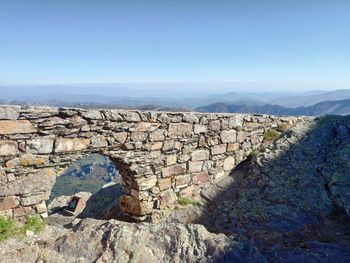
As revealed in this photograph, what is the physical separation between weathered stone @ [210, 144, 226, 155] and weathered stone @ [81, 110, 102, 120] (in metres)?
4.12

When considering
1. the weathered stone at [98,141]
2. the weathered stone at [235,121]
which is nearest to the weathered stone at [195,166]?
the weathered stone at [235,121]

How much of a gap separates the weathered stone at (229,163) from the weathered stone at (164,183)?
2.35m

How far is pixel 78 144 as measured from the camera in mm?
8047

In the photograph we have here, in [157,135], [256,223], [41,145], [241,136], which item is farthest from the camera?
[241,136]

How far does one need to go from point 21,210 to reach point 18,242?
119 centimetres

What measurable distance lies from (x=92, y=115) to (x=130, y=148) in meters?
1.41

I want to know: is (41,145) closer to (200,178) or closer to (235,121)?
(200,178)

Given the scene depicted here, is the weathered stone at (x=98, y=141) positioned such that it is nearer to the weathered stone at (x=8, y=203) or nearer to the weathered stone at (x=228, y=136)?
the weathered stone at (x=8, y=203)

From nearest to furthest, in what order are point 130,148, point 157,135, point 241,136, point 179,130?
point 130,148 → point 157,135 → point 179,130 → point 241,136

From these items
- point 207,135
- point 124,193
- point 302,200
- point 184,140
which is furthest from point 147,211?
point 302,200

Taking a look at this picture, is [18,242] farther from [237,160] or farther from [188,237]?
[237,160]

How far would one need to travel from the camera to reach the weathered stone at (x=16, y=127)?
699 centimetres

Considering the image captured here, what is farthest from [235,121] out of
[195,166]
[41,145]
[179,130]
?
[41,145]

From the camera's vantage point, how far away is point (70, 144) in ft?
26.0
